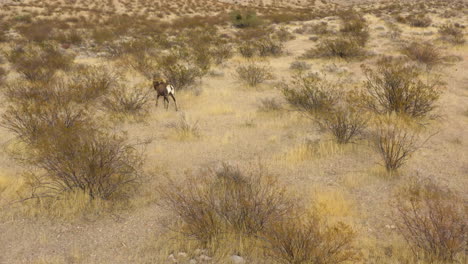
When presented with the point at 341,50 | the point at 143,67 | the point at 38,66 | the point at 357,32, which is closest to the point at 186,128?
the point at 143,67

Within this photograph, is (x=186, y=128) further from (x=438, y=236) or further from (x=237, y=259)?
(x=438, y=236)

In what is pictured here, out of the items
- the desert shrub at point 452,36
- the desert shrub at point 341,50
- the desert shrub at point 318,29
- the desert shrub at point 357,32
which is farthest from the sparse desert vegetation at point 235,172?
the desert shrub at point 318,29

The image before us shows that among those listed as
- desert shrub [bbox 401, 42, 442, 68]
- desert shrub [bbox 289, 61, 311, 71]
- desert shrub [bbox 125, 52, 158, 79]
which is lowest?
desert shrub [bbox 289, 61, 311, 71]

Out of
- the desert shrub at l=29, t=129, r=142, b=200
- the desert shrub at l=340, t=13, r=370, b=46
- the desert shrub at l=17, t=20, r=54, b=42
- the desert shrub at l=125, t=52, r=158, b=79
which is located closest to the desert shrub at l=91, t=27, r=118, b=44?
the desert shrub at l=17, t=20, r=54, b=42

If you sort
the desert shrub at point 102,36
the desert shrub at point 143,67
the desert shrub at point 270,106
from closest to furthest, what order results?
the desert shrub at point 270,106
the desert shrub at point 143,67
the desert shrub at point 102,36

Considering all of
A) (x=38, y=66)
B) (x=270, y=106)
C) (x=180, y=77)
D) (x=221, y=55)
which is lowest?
(x=270, y=106)

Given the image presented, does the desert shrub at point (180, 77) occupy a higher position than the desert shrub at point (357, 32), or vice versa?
the desert shrub at point (357, 32)

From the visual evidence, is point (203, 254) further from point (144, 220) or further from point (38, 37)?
point (38, 37)

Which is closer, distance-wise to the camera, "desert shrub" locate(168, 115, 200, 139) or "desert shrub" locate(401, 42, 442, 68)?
"desert shrub" locate(168, 115, 200, 139)

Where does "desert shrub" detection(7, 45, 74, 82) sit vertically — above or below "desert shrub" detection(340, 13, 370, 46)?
below

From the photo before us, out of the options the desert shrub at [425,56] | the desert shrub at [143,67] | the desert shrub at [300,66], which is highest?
the desert shrub at [425,56]

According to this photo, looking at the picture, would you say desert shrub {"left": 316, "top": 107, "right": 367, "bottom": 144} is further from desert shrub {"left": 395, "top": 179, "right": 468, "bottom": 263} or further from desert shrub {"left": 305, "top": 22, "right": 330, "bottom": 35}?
desert shrub {"left": 305, "top": 22, "right": 330, "bottom": 35}

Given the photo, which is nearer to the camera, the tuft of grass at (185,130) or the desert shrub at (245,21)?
the tuft of grass at (185,130)

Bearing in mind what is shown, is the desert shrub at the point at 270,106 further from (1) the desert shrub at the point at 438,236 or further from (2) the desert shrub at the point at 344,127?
(1) the desert shrub at the point at 438,236
